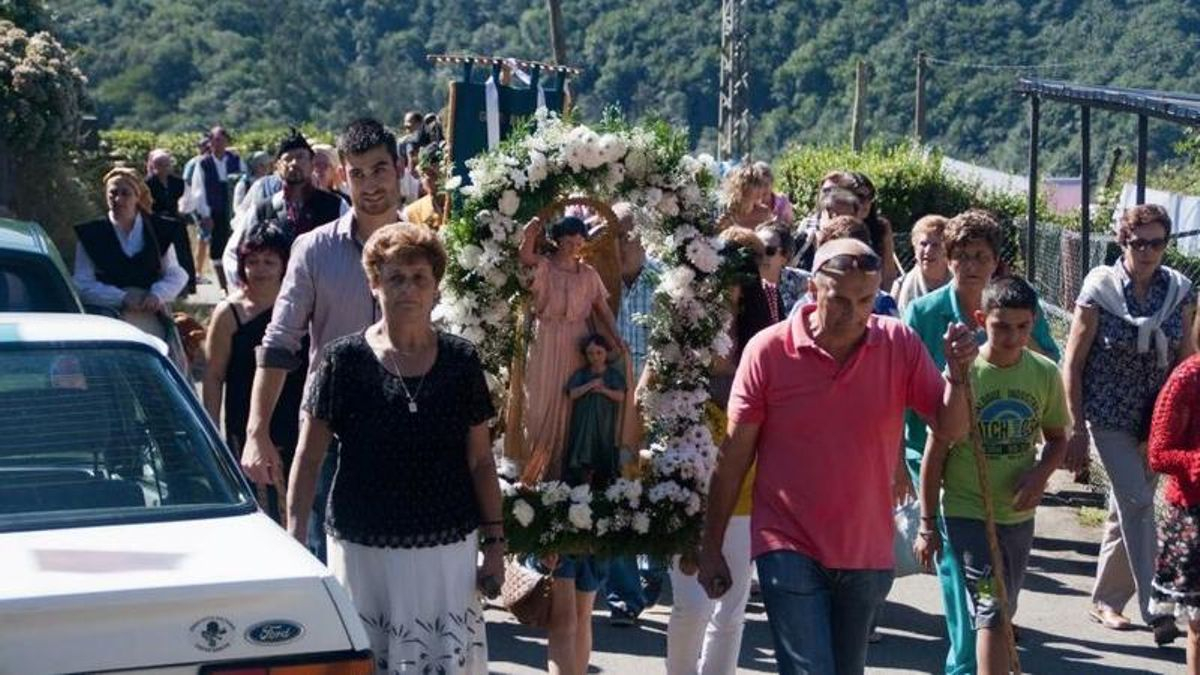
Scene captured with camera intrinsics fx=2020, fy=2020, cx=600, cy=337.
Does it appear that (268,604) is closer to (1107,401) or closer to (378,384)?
(378,384)

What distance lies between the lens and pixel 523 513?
686 cm

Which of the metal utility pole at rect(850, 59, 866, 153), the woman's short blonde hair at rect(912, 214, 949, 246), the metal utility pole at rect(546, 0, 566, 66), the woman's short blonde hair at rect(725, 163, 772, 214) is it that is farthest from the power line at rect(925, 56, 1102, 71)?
the woman's short blonde hair at rect(912, 214, 949, 246)

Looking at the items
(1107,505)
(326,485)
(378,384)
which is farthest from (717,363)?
(1107,505)

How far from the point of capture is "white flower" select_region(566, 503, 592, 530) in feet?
22.5

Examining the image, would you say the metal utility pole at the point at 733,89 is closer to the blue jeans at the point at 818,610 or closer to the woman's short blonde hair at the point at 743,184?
the woman's short blonde hair at the point at 743,184

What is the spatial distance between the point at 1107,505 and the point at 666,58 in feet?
126

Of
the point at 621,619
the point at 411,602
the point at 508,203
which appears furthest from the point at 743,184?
the point at 411,602

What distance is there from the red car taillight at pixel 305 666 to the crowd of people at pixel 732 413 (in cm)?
129

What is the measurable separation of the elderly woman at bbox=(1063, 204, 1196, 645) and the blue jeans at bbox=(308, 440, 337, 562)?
11.3 ft

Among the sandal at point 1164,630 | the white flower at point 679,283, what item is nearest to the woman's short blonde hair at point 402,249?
the white flower at point 679,283

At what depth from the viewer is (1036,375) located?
719cm

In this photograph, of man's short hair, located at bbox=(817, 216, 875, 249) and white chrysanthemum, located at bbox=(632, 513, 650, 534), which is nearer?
white chrysanthemum, located at bbox=(632, 513, 650, 534)

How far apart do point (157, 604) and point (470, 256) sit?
9.84 feet

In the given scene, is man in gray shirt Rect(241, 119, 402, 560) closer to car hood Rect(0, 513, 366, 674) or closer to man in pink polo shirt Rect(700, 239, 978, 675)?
man in pink polo shirt Rect(700, 239, 978, 675)
